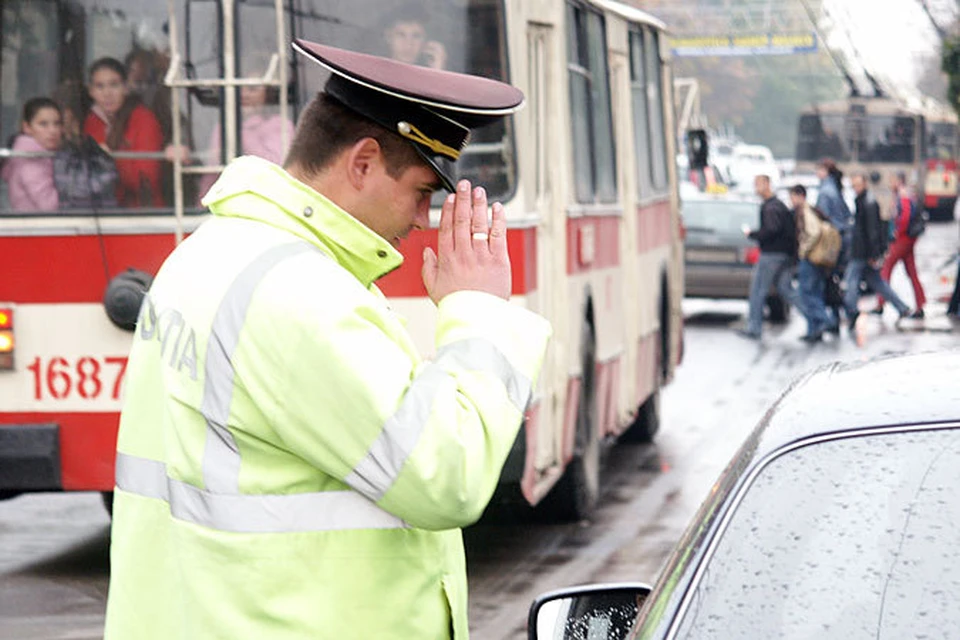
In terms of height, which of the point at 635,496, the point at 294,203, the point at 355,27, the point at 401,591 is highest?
the point at 355,27

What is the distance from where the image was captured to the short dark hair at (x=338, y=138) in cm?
289

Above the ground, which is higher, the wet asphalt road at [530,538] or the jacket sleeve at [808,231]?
the jacket sleeve at [808,231]

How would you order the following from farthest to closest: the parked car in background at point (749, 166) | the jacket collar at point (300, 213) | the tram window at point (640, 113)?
the parked car in background at point (749, 166) < the tram window at point (640, 113) < the jacket collar at point (300, 213)

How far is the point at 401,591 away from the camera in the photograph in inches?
111

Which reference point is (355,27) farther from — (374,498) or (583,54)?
(374,498)

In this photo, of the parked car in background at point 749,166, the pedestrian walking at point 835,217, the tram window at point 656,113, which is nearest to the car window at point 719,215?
the pedestrian walking at point 835,217

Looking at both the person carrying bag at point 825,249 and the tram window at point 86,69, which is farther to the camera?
the person carrying bag at point 825,249

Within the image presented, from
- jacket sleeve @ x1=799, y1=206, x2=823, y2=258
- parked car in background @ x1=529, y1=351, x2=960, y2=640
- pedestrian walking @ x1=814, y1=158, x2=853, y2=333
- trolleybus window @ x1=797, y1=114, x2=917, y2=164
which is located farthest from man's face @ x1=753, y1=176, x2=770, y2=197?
trolleybus window @ x1=797, y1=114, x2=917, y2=164

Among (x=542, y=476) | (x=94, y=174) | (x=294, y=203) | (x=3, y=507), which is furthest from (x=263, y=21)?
(x=294, y=203)

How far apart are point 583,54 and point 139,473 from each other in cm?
725

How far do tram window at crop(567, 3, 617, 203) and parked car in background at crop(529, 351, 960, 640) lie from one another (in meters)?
6.42

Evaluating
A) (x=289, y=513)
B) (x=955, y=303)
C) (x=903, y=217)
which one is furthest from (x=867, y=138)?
(x=289, y=513)

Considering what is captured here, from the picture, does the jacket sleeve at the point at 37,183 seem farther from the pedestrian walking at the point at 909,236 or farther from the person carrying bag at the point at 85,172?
the pedestrian walking at the point at 909,236

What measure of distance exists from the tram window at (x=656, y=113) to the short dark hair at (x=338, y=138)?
32.8 ft
